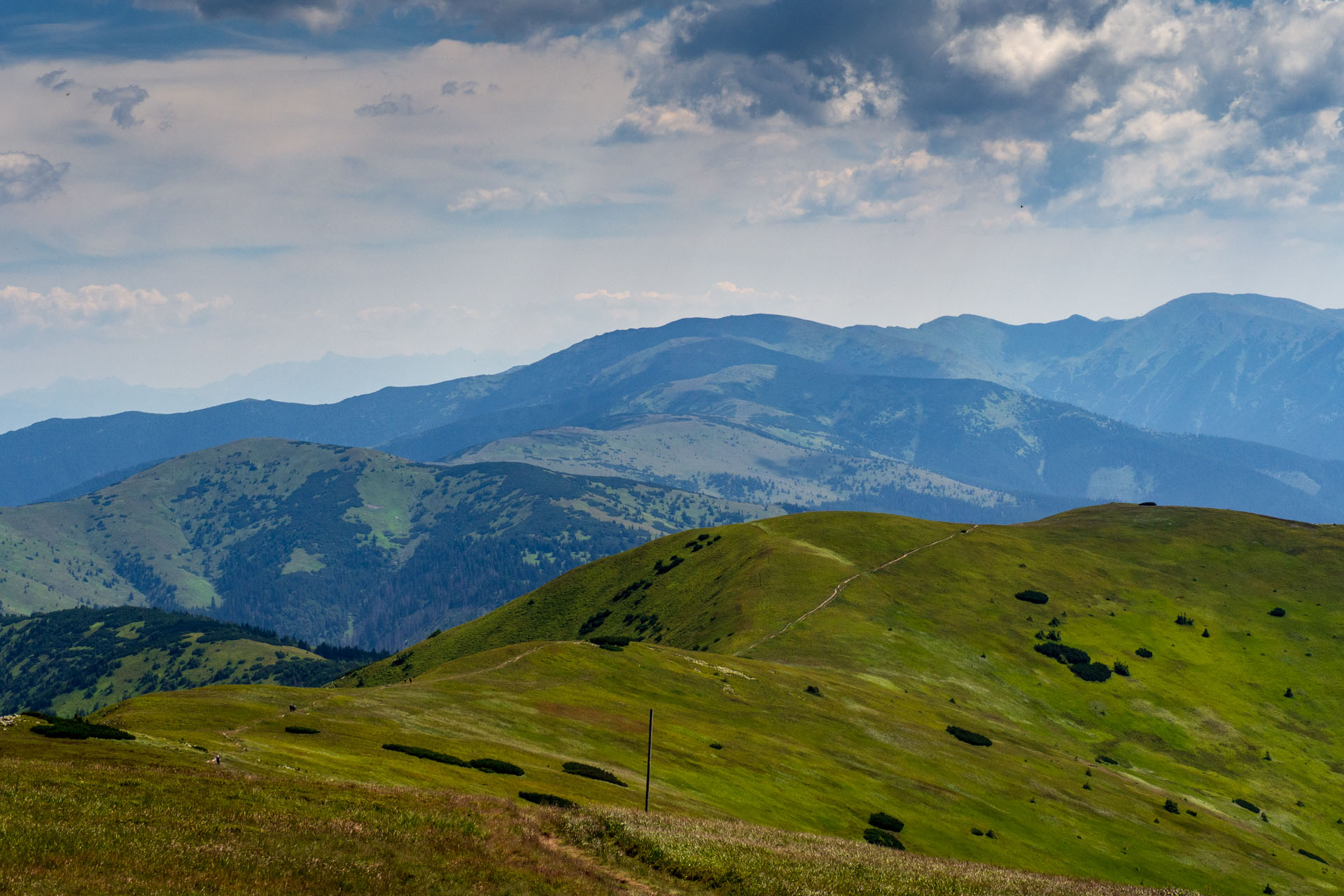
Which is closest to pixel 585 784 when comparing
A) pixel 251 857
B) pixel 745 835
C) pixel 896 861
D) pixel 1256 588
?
pixel 745 835

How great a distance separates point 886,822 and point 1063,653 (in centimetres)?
7981

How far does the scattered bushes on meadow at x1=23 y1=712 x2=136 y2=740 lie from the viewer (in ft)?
141

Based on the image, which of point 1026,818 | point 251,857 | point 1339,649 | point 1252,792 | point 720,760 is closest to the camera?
point 251,857

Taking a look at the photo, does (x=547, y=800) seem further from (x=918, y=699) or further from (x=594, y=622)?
(x=594, y=622)

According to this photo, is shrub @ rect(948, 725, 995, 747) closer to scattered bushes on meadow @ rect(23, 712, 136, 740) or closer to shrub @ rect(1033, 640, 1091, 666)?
shrub @ rect(1033, 640, 1091, 666)

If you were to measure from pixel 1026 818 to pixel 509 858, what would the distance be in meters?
56.5

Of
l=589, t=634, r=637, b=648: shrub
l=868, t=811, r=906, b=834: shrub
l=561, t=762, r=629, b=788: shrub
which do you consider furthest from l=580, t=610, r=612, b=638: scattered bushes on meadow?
l=561, t=762, r=629, b=788: shrub

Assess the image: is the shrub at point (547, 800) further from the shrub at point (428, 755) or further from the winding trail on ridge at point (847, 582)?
the winding trail on ridge at point (847, 582)

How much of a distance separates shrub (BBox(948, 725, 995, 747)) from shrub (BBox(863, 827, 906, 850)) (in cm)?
3371

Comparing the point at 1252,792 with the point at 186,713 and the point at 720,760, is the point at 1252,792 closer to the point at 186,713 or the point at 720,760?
the point at 720,760

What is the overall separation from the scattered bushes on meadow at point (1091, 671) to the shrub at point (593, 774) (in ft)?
305

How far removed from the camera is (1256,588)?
168625 millimetres

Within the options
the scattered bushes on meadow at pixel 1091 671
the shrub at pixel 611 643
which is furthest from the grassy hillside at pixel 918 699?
the scattered bushes on meadow at pixel 1091 671

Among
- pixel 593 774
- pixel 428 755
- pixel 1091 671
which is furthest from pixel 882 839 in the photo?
pixel 1091 671
